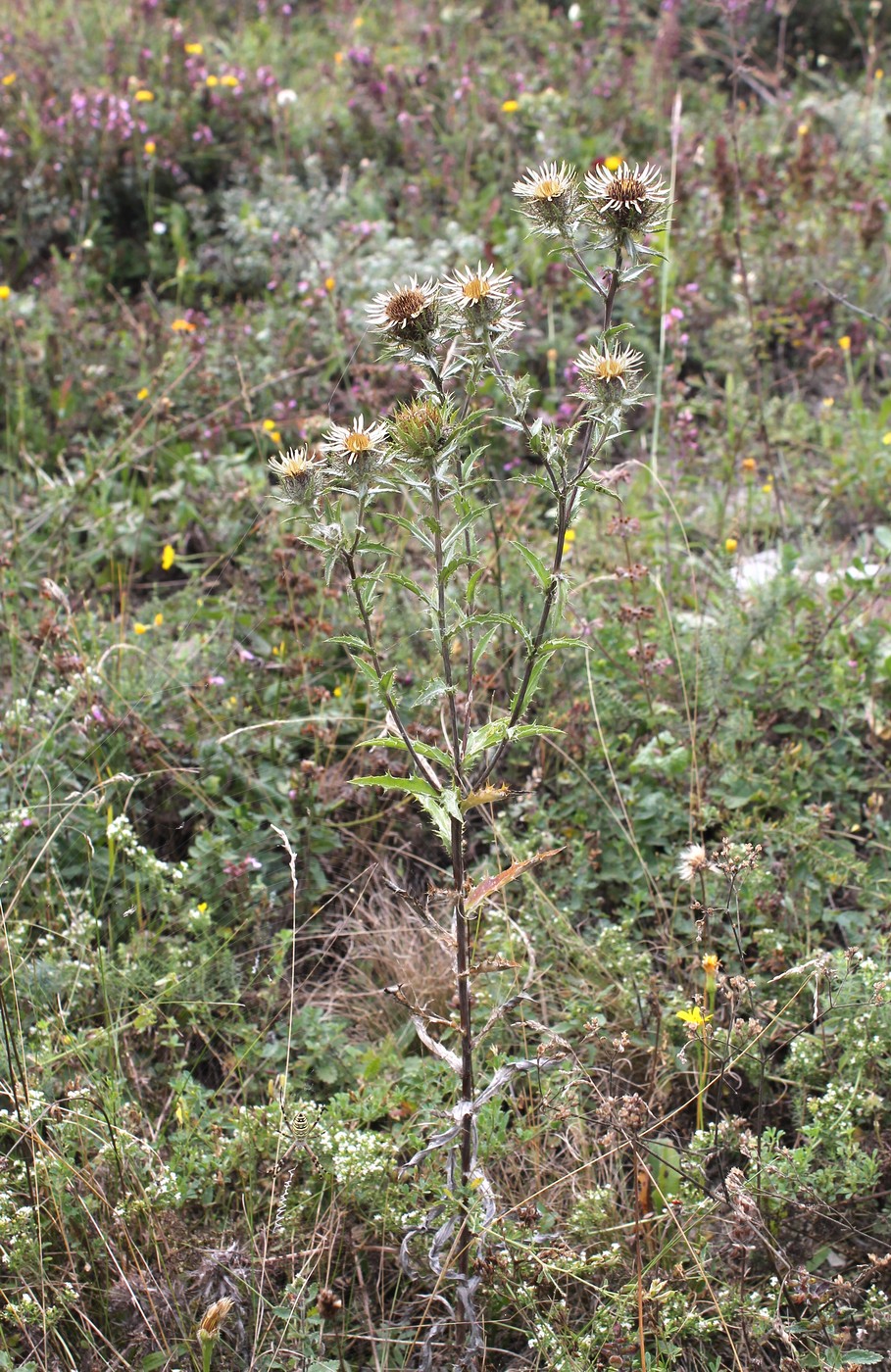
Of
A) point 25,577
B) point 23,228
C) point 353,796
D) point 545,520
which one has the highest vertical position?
point 23,228

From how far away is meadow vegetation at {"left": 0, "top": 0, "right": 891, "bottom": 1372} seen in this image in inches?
68.7

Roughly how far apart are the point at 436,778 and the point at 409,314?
A: 27.3 inches

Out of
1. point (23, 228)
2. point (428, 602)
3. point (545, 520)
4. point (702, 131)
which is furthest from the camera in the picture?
point (702, 131)

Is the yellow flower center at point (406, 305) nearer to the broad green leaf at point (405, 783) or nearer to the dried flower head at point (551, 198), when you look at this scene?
the dried flower head at point (551, 198)

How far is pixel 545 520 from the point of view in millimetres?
3793

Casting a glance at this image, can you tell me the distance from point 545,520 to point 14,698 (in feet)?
6.12

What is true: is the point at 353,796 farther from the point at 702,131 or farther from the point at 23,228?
the point at 702,131

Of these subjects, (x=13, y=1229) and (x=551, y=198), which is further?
(x=13, y=1229)

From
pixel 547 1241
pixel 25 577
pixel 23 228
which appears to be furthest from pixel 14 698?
pixel 23 228

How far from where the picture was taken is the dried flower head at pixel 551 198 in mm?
1590

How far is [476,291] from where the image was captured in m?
1.58

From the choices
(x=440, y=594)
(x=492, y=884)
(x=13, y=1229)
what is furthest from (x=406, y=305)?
(x=13, y=1229)

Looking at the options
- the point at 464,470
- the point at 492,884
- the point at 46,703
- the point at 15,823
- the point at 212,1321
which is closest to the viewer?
the point at 212,1321

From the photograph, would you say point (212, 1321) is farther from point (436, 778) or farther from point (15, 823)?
point (15, 823)
